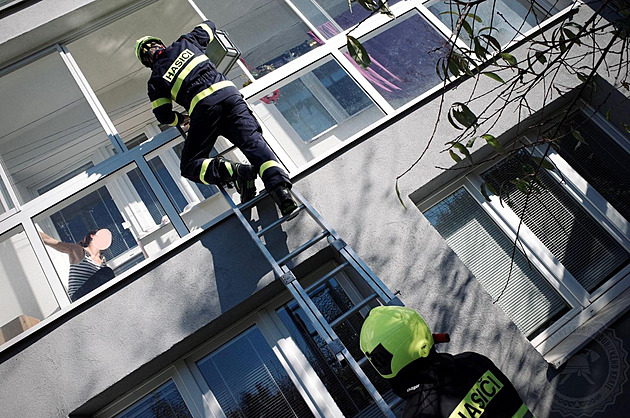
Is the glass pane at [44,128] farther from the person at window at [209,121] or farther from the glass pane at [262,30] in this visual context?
the glass pane at [262,30]

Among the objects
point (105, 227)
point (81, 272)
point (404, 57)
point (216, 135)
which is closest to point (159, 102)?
point (216, 135)

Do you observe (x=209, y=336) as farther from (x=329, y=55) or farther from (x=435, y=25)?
(x=435, y=25)

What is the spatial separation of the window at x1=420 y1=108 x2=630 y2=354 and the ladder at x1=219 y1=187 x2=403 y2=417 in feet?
3.05

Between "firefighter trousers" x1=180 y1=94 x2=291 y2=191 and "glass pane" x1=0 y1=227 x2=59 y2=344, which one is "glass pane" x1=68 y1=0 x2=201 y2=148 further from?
"glass pane" x1=0 y1=227 x2=59 y2=344

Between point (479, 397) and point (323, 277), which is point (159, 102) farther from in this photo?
point (479, 397)

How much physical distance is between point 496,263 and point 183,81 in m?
2.53

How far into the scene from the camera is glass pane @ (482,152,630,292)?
13.5 ft

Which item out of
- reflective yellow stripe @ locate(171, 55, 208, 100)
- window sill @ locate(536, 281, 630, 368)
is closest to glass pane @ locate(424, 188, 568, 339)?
window sill @ locate(536, 281, 630, 368)

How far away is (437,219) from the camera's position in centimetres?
432

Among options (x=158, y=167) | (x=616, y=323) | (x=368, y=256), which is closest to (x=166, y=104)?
(x=158, y=167)

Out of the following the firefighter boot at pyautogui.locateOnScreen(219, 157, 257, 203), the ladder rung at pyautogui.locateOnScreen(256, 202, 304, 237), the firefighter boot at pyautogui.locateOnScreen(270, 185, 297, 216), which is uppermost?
the firefighter boot at pyautogui.locateOnScreen(219, 157, 257, 203)

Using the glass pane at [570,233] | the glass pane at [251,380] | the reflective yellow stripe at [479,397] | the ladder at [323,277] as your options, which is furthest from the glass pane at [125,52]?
the reflective yellow stripe at [479,397]

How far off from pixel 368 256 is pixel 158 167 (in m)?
1.78

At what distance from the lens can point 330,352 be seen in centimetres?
398
